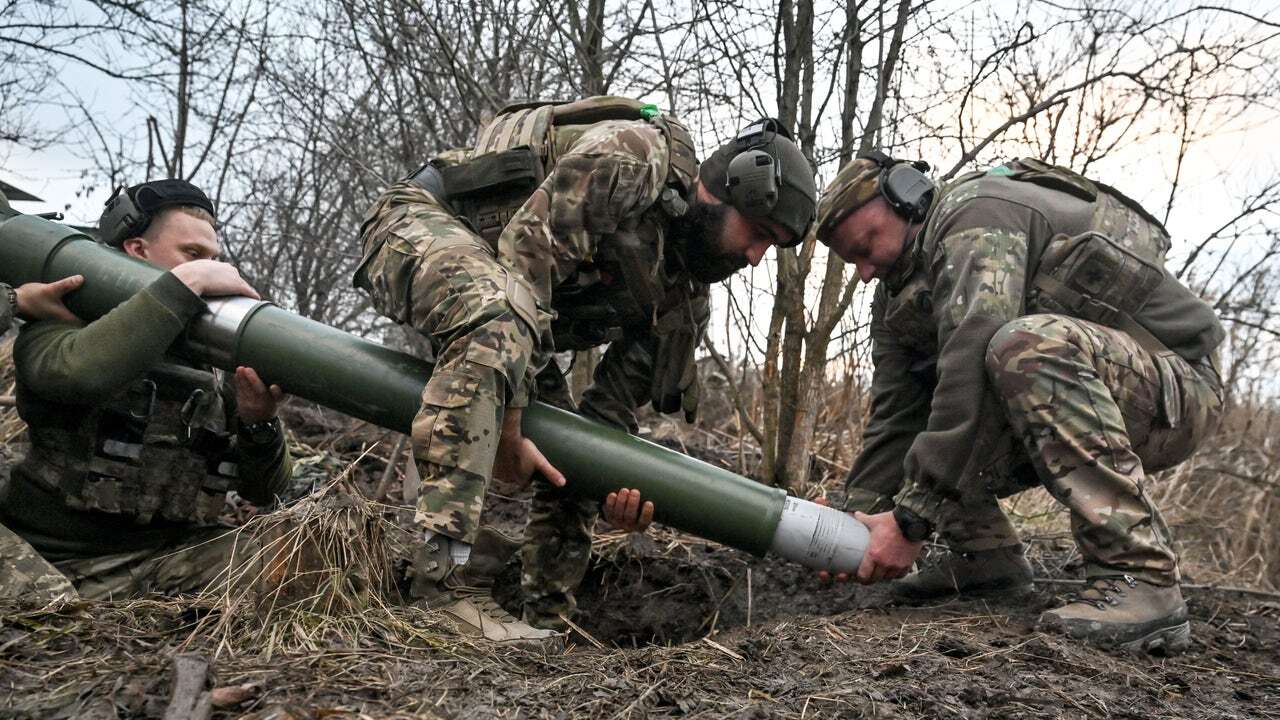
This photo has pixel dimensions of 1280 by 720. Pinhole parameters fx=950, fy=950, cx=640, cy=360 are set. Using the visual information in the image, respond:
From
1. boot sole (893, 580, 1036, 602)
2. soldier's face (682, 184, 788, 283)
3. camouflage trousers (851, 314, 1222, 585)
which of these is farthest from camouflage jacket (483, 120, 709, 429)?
boot sole (893, 580, 1036, 602)

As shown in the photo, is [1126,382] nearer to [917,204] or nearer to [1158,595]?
[1158,595]

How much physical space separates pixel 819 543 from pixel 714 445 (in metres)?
3.08

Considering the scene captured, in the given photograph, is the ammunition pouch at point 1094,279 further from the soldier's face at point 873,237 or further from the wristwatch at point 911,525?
the wristwatch at point 911,525

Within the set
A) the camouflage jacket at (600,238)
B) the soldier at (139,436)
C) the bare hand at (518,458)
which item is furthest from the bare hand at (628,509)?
the soldier at (139,436)

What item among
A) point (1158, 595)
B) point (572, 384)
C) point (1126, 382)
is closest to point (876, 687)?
point (1158, 595)

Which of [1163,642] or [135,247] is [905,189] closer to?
[1163,642]

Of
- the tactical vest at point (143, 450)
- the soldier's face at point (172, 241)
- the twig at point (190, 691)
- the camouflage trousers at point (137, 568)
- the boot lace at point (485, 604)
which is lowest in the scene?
the camouflage trousers at point (137, 568)

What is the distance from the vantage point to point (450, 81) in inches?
228

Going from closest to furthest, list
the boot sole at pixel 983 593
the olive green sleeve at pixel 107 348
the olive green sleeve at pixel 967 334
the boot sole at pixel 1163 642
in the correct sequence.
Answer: the olive green sleeve at pixel 107 348 → the boot sole at pixel 1163 642 → the olive green sleeve at pixel 967 334 → the boot sole at pixel 983 593

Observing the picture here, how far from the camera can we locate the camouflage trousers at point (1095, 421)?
285cm

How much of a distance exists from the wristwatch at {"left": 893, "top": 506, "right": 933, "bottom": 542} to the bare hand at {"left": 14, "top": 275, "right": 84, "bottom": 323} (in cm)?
268

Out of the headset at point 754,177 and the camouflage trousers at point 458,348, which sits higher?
the headset at point 754,177

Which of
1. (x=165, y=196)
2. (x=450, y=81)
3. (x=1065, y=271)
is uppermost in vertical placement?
(x=450, y=81)

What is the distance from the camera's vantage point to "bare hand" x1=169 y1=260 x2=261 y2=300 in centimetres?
290
